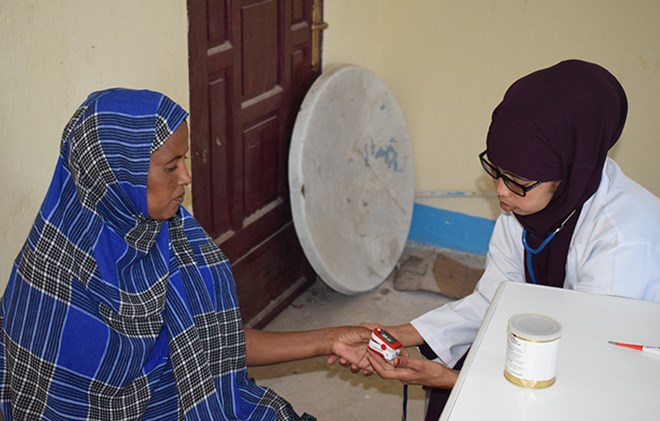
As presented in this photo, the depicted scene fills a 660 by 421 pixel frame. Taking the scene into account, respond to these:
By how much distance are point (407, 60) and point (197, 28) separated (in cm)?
153

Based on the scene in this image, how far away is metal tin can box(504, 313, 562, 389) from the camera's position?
4.35 feet

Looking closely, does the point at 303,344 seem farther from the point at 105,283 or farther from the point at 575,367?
the point at 575,367

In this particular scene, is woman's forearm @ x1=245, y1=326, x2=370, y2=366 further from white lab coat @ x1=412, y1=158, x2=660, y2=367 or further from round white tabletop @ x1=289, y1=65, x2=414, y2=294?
round white tabletop @ x1=289, y1=65, x2=414, y2=294

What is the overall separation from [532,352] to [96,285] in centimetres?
86

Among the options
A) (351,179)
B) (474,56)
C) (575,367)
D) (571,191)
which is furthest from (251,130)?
(575,367)

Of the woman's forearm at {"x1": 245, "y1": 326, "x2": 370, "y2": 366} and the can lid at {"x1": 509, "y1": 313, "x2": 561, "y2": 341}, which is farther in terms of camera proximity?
the woman's forearm at {"x1": 245, "y1": 326, "x2": 370, "y2": 366}

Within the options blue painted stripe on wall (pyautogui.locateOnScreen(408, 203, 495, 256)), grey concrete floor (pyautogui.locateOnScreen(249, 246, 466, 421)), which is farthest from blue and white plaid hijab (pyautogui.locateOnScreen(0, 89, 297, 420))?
blue painted stripe on wall (pyautogui.locateOnScreen(408, 203, 495, 256))

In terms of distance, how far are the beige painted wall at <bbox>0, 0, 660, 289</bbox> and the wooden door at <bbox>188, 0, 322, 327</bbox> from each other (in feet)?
0.55

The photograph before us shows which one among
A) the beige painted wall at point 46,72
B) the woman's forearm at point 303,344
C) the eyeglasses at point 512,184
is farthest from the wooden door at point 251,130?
the eyeglasses at point 512,184

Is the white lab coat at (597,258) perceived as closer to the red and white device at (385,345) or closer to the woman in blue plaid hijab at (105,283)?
the red and white device at (385,345)

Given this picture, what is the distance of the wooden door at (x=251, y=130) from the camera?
2873 mm

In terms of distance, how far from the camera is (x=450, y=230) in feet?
13.9

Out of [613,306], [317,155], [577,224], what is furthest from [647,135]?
[613,306]

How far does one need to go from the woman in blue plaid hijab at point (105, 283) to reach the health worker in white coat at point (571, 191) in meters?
0.54
